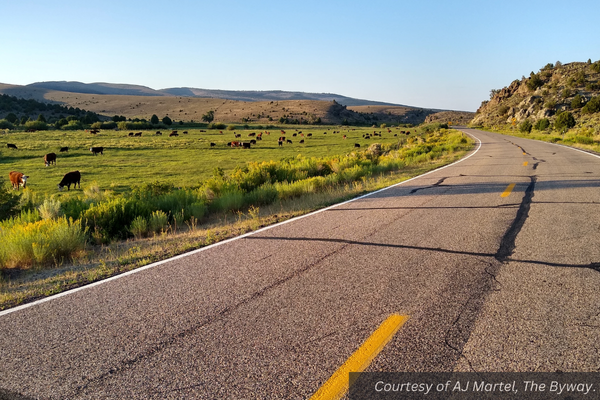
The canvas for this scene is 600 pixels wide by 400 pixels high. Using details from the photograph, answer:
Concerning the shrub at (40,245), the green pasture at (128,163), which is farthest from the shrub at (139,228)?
the green pasture at (128,163)

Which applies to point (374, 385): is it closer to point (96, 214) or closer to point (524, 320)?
point (524, 320)

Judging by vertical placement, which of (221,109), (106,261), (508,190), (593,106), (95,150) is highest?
(221,109)

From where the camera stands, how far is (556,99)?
70000mm

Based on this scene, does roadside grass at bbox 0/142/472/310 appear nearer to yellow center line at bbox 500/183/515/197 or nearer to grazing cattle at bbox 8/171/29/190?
yellow center line at bbox 500/183/515/197

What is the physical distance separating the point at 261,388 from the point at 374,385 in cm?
86

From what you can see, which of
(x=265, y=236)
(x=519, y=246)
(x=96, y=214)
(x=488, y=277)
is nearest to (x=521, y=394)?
(x=488, y=277)

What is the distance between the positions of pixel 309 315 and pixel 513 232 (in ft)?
15.5

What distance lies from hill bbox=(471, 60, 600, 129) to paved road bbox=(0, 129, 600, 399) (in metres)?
51.4

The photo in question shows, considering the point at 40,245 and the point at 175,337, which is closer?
the point at 175,337

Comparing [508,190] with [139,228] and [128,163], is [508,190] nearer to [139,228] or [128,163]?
[139,228]

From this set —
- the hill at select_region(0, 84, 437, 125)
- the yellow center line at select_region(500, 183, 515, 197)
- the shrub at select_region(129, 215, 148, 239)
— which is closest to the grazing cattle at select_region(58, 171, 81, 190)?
the shrub at select_region(129, 215, 148, 239)

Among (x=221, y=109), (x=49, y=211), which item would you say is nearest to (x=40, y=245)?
(x=49, y=211)

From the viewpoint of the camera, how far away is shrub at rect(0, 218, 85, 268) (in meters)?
6.50

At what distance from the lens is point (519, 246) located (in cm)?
609
